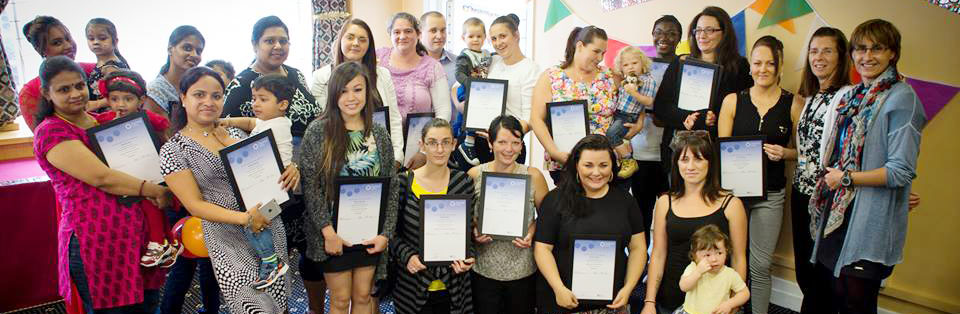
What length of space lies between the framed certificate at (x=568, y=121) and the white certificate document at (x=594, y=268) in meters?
0.70

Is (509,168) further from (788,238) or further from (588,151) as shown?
(788,238)

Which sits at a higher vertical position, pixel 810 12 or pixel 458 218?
pixel 810 12

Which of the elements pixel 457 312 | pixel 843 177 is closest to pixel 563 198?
pixel 457 312

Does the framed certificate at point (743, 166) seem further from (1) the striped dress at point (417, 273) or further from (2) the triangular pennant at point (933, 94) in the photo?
(1) the striped dress at point (417, 273)

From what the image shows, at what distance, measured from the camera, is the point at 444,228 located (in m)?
2.37

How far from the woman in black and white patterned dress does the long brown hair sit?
0.14 metres

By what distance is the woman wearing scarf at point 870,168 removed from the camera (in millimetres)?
2186


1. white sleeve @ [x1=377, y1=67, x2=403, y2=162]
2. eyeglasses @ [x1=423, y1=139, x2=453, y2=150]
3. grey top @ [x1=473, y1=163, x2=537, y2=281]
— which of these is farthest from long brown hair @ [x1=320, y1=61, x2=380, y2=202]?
grey top @ [x1=473, y1=163, x2=537, y2=281]

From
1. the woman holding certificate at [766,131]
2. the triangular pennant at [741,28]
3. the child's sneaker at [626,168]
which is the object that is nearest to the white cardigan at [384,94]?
the child's sneaker at [626,168]

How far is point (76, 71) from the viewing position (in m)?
2.17

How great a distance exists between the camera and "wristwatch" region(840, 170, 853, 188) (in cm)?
228

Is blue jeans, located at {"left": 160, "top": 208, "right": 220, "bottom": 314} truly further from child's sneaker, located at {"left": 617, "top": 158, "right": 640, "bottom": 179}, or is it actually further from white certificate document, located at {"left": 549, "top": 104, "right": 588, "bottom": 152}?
child's sneaker, located at {"left": 617, "top": 158, "right": 640, "bottom": 179}

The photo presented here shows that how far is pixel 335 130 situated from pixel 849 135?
6.92 feet

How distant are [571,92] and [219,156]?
171 centimetres
